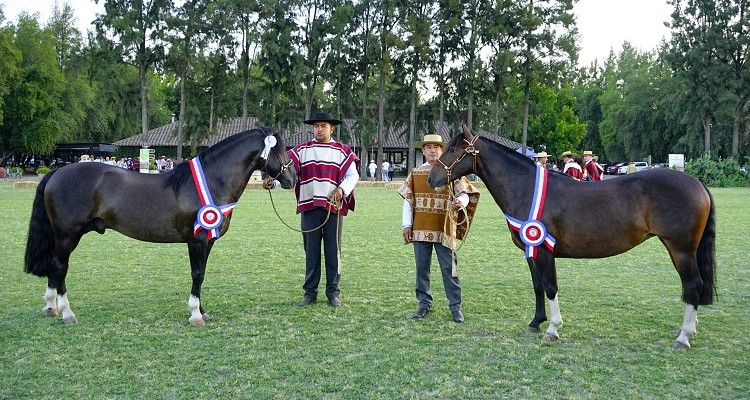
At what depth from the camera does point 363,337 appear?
5812mm

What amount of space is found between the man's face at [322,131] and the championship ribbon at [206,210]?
1.43m

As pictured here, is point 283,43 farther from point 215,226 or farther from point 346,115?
Answer: point 215,226

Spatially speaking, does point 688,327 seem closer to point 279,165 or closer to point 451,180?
point 451,180

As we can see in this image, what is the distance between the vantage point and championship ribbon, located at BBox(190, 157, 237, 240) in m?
6.42

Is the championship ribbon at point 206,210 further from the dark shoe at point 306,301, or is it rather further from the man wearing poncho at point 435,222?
the man wearing poncho at point 435,222

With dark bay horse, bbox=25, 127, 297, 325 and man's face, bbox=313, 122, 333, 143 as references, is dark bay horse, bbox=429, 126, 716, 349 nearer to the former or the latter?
man's face, bbox=313, 122, 333, 143

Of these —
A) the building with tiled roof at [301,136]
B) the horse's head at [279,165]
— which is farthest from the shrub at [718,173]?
the horse's head at [279,165]

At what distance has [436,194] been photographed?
6688 mm

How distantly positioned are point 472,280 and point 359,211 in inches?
462

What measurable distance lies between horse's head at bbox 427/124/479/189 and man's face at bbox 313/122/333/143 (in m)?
1.69

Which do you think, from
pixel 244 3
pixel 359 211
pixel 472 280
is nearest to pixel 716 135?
pixel 244 3

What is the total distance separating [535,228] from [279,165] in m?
2.80

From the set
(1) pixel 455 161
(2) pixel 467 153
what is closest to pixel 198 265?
(1) pixel 455 161

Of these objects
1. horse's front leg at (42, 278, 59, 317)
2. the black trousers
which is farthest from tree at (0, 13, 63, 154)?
the black trousers
